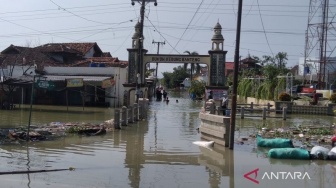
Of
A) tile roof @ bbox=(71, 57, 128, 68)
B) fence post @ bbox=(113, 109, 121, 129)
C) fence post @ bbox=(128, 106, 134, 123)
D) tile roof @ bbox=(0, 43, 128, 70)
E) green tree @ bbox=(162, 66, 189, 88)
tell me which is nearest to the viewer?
fence post @ bbox=(113, 109, 121, 129)

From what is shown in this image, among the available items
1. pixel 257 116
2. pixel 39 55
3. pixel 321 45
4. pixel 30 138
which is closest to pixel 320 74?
pixel 321 45

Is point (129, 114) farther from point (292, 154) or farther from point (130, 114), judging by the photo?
point (292, 154)

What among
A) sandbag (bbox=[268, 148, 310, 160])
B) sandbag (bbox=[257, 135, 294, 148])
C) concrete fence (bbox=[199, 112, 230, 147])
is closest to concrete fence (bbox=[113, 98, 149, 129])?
concrete fence (bbox=[199, 112, 230, 147])

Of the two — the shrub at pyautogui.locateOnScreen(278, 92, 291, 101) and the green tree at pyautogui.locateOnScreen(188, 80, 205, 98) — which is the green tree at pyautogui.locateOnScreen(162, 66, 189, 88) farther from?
the shrub at pyautogui.locateOnScreen(278, 92, 291, 101)

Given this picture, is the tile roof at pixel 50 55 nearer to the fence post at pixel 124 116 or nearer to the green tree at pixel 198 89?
the green tree at pixel 198 89

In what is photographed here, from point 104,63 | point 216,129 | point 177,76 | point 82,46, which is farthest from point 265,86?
point 177,76

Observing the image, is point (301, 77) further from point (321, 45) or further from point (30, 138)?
point (30, 138)

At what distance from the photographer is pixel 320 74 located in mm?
53344

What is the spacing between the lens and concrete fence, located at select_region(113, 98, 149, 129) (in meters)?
22.3

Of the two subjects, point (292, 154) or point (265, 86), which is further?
point (265, 86)

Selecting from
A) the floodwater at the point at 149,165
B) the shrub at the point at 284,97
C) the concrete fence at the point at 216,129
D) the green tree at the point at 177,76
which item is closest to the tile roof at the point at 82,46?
the shrub at the point at 284,97

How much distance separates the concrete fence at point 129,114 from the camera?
2227cm

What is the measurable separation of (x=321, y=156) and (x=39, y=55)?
34740 mm

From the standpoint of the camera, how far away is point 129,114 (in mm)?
25531
